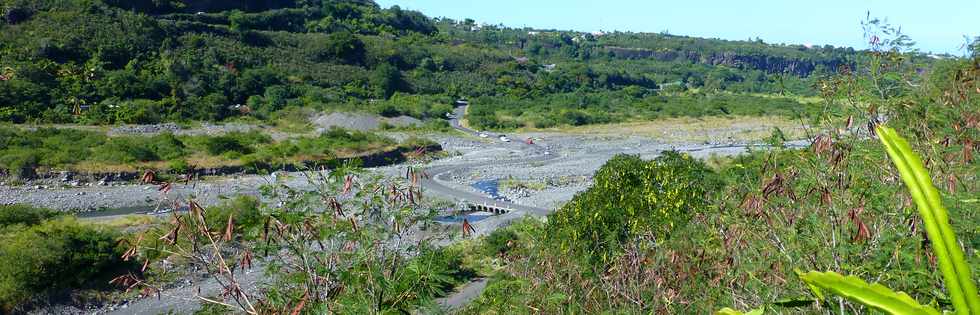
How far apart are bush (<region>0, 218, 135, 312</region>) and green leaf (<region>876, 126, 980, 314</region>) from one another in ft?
42.0

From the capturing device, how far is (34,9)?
45.9 metres

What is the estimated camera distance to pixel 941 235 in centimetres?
130

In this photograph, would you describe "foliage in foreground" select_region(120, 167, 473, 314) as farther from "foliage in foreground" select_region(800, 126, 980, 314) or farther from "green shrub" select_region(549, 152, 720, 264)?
"green shrub" select_region(549, 152, 720, 264)

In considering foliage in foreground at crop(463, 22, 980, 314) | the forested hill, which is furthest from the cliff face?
foliage in foreground at crop(463, 22, 980, 314)

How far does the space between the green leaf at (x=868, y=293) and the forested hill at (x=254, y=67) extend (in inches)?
822

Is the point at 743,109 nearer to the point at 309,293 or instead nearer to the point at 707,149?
the point at 707,149

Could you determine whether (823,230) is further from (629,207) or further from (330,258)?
(629,207)

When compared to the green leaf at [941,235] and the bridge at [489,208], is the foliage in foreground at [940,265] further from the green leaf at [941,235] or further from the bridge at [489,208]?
the bridge at [489,208]

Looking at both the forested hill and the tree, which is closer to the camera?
the forested hill

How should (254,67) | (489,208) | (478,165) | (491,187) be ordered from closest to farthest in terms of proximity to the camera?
(489,208) < (491,187) < (478,165) < (254,67)

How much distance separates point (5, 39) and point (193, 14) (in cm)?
1669

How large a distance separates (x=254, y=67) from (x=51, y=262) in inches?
1554

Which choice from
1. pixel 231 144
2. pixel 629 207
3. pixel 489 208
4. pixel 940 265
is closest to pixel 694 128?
pixel 489 208

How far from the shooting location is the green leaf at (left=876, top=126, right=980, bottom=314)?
4.21ft
